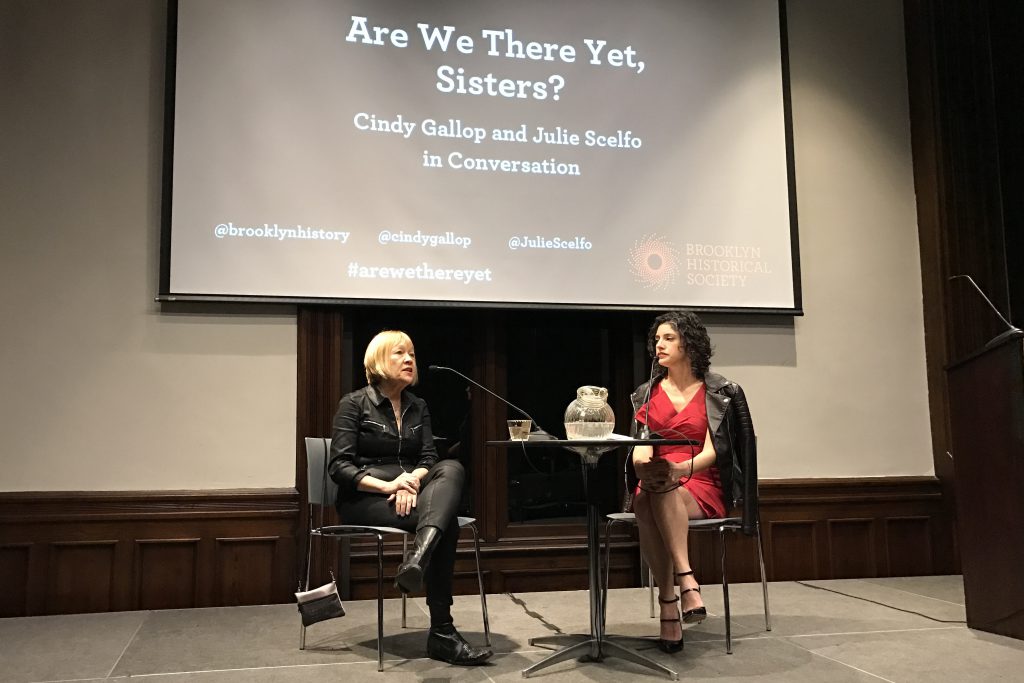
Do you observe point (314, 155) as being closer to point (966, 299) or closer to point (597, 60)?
point (597, 60)

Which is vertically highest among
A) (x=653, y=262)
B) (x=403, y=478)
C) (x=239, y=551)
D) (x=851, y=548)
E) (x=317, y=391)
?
(x=653, y=262)

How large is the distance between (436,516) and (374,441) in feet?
1.66

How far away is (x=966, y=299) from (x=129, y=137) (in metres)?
4.22

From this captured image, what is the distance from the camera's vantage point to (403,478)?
2984mm

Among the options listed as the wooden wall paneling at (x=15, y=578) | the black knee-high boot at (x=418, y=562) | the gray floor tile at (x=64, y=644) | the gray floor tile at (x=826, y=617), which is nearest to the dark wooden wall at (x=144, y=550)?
the wooden wall paneling at (x=15, y=578)

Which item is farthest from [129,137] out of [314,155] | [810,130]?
[810,130]

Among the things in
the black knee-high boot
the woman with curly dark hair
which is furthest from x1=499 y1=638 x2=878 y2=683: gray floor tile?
the black knee-high boot

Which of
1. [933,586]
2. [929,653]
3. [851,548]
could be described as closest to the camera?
[929,653]

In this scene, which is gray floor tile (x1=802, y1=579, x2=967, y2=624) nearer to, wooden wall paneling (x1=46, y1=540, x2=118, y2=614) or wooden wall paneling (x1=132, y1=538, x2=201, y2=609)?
wooden wall paneling (x1=132, y1=538, x2=201, y2=609)

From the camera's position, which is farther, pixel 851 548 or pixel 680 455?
pixel 851 548

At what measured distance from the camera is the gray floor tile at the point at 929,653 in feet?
8.40

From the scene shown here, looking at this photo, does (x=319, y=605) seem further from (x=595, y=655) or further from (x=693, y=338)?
(x=693, y=338)

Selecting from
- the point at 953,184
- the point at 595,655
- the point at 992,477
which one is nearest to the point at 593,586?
the point at 595,655

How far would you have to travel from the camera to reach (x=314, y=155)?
161 inches
